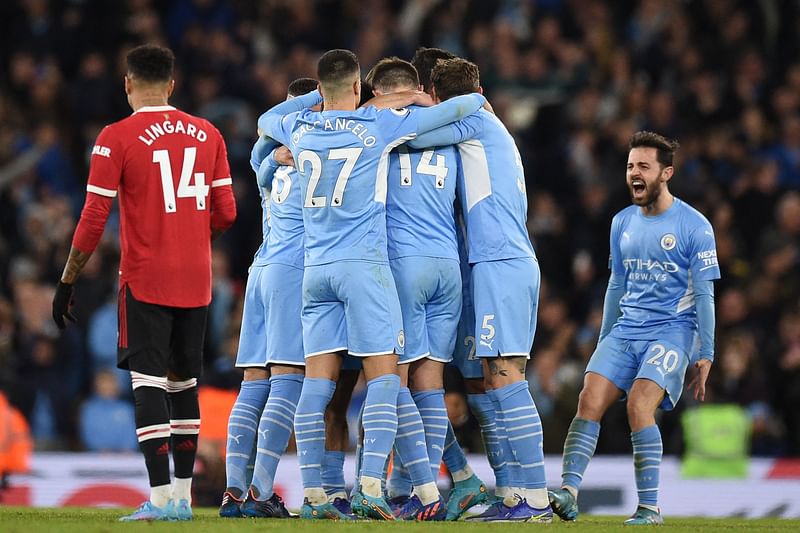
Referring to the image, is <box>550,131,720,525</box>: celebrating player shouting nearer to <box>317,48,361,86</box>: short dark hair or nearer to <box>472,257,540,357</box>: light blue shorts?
<box>472,257,540,357</box>: light blue shorts

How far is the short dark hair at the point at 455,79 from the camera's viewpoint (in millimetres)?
9133

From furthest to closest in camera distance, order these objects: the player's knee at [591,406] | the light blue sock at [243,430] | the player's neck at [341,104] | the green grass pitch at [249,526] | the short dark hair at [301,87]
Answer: the short dark hair at [301,87]
the player's knee at [591,406]
the light blue sock at [243,430]
the player's neck at [341,104]
the green grass pitch at [249,526]

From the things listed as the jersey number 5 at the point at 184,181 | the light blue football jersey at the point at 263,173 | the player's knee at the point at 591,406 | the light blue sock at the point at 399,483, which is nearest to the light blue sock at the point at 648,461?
the player's knee at the point at 591,406

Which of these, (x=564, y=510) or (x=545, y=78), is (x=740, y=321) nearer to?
(x=545, y=78)

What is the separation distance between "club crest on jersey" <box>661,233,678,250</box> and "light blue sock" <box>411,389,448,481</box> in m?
1.97

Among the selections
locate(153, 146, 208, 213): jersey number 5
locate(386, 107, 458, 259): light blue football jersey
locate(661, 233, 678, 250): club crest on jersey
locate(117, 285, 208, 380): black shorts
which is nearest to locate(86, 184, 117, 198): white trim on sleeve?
locate(153, 146, 208, 213): jersey number 5

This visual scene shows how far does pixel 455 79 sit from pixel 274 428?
2.55 metres

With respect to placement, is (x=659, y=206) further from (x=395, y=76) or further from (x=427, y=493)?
(x=427, y=493)

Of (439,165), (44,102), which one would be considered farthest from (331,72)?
(44,102)

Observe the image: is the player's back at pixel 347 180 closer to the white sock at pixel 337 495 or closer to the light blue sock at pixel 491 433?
the light blue sock at pixel 491 433

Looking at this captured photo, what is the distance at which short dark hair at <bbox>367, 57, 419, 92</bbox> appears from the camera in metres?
8.90

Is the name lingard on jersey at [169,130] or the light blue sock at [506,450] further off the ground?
the name lingard on jersey at [169,130]

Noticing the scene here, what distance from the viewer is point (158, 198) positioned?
8.16 m

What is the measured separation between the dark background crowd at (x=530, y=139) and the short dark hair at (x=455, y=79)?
13.7 feet
